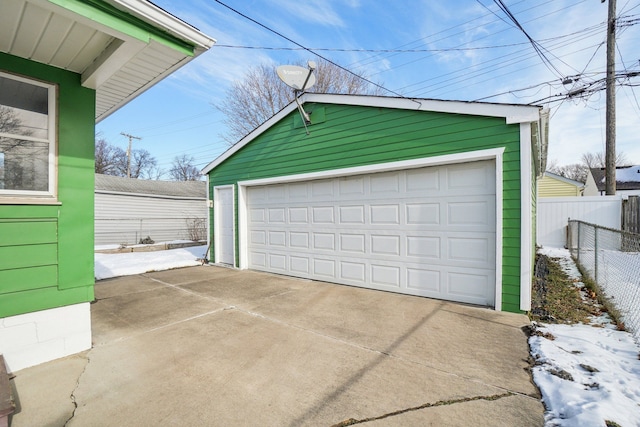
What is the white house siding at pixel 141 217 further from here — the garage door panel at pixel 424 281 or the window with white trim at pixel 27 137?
the garage door panel at pixel 424 281

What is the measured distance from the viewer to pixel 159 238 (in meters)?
16.2

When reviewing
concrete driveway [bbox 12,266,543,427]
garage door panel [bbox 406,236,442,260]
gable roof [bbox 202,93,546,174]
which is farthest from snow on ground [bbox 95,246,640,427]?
gable roof [bbox 202,93,546,174]

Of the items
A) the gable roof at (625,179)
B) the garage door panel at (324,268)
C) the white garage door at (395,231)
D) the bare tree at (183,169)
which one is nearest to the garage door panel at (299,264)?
the white garage door at (395,231)

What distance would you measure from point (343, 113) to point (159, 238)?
14286 mm

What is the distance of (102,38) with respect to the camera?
2.68 m

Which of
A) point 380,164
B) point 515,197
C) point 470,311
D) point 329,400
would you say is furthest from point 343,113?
point 329,400

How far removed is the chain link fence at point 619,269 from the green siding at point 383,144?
1.18 m

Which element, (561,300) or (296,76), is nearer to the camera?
(561,300)

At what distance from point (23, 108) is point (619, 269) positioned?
831 centimetres

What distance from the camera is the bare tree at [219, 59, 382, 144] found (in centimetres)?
1717

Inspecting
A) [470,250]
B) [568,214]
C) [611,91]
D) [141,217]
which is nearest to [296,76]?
[470,250]

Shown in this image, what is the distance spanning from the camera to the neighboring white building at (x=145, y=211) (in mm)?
14305

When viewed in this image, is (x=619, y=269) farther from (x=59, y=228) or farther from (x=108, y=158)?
(x=108, y=158)

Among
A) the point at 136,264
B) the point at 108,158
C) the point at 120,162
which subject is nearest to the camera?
the point at 136,264
